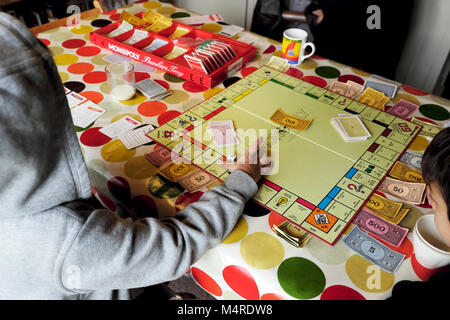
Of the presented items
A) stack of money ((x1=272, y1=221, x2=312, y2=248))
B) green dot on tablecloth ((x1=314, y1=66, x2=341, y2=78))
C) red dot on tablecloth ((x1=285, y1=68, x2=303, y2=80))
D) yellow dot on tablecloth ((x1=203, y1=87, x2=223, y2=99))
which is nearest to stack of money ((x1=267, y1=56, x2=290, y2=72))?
red dot on tablecloth ((x1=285, y1=68, x2=303, y2=80))

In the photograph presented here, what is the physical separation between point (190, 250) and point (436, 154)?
55cm

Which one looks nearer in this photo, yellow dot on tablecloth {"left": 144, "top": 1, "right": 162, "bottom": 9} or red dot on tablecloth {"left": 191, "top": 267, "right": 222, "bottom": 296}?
red dot on tablecloth {"left": 191, "top": 267, "right": 222, "bottom": 296}

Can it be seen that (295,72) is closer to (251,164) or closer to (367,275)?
(251,164)

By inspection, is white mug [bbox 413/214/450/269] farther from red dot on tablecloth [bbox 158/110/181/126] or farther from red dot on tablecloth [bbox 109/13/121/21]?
red dot on tablecloth [bbox 109/13/121/21]

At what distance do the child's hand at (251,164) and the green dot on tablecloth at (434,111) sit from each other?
64 cm

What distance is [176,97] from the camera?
1.18 metres

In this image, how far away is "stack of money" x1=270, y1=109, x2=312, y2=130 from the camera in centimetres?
104

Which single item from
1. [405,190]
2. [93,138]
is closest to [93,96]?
[93,138]

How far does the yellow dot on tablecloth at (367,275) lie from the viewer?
68cm

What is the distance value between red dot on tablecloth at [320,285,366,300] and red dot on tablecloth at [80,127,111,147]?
708 millimetres

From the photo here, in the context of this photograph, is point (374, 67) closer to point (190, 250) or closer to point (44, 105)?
point (190, 250)

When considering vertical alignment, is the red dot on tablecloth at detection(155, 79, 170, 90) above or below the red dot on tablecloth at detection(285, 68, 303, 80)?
below

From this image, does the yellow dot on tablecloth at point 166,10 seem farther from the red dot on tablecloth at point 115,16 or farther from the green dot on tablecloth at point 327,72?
the green dot on tablecloth at point 327,72
